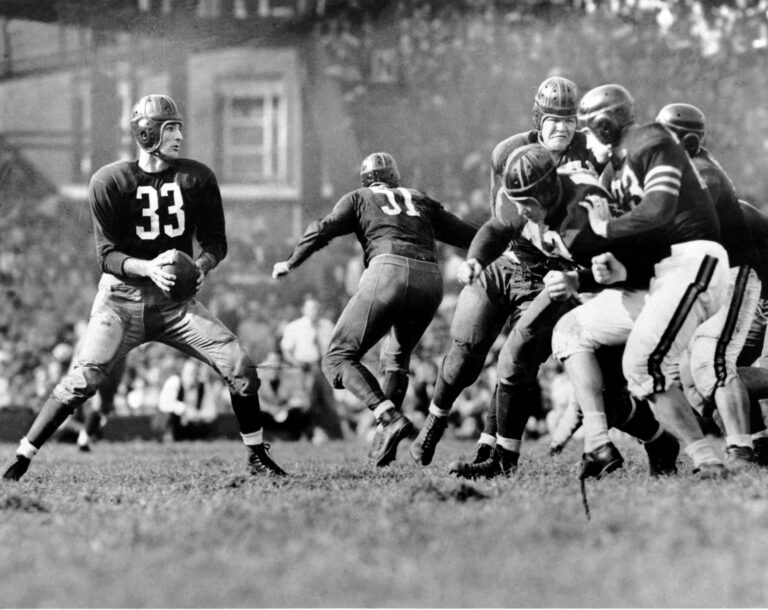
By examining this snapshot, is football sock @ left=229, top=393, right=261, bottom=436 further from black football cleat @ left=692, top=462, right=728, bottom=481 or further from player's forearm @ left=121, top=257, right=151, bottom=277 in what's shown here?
black football cleat @ left=692, top=462, right=728, bottom=481

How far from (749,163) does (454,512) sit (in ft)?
59.4

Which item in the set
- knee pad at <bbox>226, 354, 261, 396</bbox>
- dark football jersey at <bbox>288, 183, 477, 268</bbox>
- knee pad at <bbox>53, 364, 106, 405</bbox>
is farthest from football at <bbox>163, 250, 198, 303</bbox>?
dark football jersey at <bbox>288, 183, 477, 268</bbox>

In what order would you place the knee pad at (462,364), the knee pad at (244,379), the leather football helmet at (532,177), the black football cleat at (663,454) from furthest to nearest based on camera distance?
the knee pad at (462,364)
the knee pad at (244,379)
the black football cleat at (663,454)
the leather football helmet at (532,177)

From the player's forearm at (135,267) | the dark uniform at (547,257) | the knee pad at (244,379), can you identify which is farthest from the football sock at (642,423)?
the player's forearm at (135,267)

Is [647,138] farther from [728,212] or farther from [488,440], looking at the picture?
[488,440]

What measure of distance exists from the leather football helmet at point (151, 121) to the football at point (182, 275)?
28.4 inches

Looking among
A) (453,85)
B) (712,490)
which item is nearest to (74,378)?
(712,490)

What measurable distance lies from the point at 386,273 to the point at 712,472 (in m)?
2.65

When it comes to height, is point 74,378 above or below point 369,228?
below

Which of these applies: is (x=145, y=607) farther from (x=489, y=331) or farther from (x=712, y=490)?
(x=489, y=331)

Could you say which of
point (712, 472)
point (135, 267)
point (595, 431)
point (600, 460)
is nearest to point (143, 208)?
point (135, 267)

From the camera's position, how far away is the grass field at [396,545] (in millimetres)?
3750

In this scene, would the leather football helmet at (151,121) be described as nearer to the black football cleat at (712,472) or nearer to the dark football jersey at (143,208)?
the dark football jersey at (143,208)

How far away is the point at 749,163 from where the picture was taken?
2192 cm
